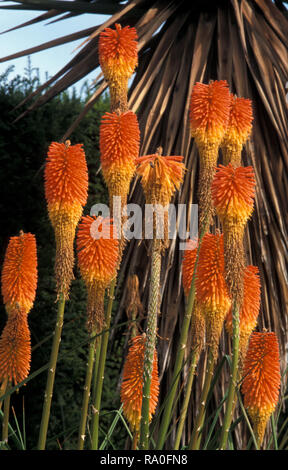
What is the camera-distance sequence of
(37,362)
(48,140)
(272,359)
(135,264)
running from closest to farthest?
(272,359)
(135,264)
(37,362)
(48,140)

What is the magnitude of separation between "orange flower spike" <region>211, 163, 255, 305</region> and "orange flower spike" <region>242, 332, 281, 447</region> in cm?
18

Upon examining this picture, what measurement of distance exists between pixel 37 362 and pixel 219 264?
8.50 ft

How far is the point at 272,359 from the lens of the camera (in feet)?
4.07

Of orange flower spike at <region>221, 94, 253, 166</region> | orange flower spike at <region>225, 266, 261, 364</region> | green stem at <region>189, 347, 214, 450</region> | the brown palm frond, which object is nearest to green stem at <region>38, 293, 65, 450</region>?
green stem at <region>189, 347, 214, 450</region>

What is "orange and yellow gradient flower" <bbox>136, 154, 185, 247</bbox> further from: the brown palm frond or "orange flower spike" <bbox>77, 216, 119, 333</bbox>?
the brown palm frond

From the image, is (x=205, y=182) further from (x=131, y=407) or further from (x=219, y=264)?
(x=131, y=407)

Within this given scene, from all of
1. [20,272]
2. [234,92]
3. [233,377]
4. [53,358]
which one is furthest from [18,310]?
[234,92]

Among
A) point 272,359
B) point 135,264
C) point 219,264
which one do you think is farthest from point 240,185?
point 135,264

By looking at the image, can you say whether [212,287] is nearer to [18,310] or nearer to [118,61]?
[18,310]

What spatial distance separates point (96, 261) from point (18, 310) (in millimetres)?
244

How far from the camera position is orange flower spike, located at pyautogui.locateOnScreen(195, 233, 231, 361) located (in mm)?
1221

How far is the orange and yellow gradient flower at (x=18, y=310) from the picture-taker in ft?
4.16

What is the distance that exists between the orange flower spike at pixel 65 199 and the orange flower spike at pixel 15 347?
21cm

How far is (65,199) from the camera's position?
1.15 meters
